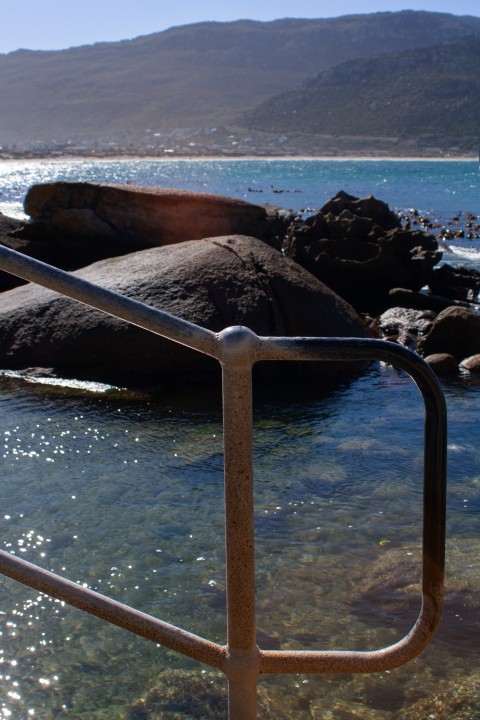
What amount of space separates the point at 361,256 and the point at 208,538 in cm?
759

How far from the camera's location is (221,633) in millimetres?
3428

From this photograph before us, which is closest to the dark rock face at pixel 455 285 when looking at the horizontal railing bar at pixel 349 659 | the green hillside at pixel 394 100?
the horizontal railing bar at pixel 349 659

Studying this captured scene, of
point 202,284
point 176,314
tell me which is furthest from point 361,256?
point 176,314

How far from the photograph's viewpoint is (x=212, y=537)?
4215 mm

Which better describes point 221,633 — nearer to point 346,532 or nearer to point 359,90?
point 346,532

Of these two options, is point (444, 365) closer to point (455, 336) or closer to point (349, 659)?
point (455, 336)

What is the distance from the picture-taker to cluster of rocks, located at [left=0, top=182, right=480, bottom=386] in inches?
275

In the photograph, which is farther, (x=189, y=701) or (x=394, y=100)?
(x=394, y=100)

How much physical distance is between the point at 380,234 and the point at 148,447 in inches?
279

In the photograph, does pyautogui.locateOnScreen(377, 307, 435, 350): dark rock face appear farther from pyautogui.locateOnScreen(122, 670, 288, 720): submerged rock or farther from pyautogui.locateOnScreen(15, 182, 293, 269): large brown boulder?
pyautogui.locateOnScreen(122, 670, 288, 720): submerged rock

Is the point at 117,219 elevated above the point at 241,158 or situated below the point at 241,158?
above

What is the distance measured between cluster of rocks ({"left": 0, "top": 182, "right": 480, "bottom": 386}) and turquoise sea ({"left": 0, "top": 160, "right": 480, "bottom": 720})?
1.52ft

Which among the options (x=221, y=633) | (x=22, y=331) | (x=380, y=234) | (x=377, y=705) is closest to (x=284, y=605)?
(x=221, y=633)

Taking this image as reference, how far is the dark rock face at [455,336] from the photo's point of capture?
838cm
